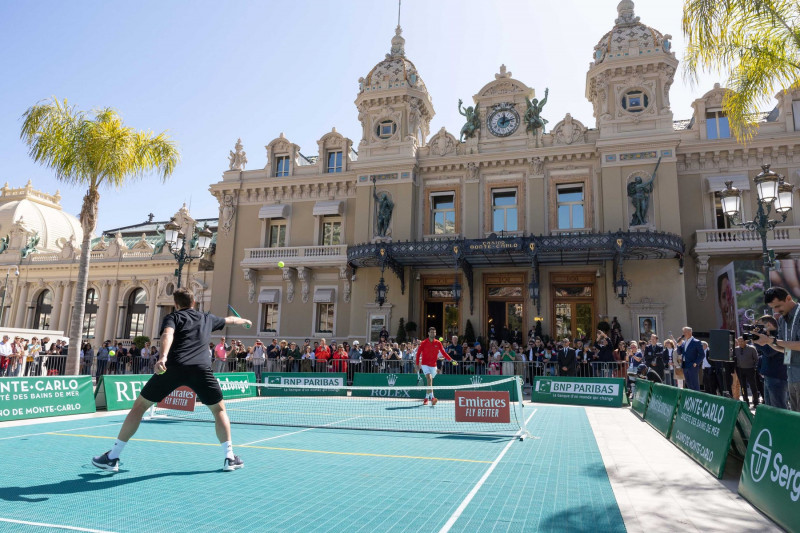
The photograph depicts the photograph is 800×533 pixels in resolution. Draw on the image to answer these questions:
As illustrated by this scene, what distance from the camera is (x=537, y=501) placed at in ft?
17.0

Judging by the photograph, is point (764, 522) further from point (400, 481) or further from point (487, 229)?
point (487, 229)

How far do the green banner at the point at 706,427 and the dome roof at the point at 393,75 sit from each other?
22.8m

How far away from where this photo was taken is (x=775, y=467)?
482 cm

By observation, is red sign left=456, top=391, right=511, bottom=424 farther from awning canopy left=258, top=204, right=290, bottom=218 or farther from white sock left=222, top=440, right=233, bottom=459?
awning canopy left=258, top=204, right=290, bottom=218

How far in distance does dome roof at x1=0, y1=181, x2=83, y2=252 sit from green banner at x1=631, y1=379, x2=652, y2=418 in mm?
43874

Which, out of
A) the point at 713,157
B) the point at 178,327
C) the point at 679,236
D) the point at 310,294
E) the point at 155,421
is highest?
the point at 713,157

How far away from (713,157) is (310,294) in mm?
20506

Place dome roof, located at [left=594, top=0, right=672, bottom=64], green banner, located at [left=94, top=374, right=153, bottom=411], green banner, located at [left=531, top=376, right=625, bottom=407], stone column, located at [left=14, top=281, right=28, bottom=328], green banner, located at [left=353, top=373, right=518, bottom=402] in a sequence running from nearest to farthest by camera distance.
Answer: green banner, located at [left=94, top=374, right=153, bottom=411] < green banner, located at [left=531, top=376, right=625, bottom=407] < green banner, located at [left=353, top=373, right=518, bottom=402] < dome roof, located at [left=594, top=0, right=672, bottom=64] < stone column, located at [left=14, top=281, right=28, bottom=328]

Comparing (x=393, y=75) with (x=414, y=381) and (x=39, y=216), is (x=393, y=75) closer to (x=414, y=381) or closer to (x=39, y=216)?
(x=414, y=381)

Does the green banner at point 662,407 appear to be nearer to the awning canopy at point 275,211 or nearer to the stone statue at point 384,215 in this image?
the stone statue at point 384,215

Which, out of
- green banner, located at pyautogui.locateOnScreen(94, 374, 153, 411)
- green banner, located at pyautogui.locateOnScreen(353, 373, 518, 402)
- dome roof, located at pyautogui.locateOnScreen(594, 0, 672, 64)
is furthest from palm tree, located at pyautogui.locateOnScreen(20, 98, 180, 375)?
dome roof, located at pyautogui.locateOnScreen(594, 0, 672, 64)

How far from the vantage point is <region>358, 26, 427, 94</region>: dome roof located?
2758cm

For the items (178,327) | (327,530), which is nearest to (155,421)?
(178,327)

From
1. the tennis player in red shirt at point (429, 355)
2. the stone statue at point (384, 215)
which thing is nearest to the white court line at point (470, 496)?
the tennis player in red shirt at point (429, 355)
